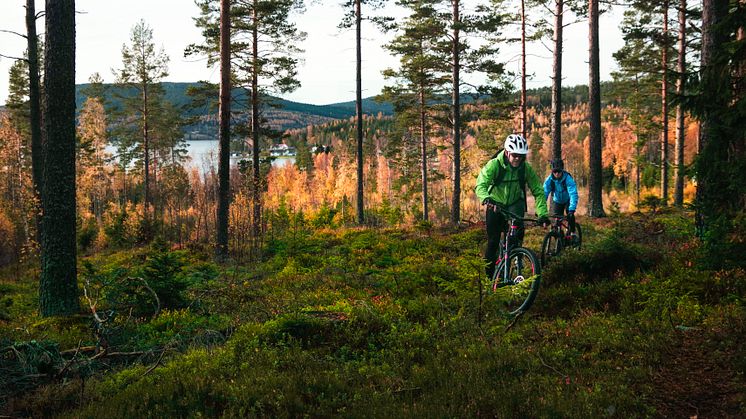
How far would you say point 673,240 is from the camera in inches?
380

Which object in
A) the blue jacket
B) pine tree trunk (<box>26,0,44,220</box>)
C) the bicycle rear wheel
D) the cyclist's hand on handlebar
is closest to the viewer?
the cyclist's hand on handlebar

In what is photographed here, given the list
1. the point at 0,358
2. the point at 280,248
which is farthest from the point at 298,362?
the point at 280,248

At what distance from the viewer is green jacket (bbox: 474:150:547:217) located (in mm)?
6832

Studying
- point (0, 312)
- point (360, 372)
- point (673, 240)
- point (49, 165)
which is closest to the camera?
point (360, 372)

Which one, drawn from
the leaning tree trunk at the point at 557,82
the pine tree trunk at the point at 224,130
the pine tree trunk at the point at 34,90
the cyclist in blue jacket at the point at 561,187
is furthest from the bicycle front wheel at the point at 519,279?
the pine tree trunk at the point at 34,90

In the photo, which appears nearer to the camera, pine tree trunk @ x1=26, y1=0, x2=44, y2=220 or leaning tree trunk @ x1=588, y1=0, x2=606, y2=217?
pine tree trunk @ x1=26, y1=0, x2=44, y2=220

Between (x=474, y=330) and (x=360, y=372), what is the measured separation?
1812 mm

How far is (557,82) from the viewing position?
18094mm

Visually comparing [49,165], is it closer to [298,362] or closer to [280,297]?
[280,297]

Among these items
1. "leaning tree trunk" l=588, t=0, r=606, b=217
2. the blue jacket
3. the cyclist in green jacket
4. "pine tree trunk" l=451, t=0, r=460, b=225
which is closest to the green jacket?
the cyclist in green jacket

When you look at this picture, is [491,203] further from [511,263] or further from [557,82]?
[557,82]

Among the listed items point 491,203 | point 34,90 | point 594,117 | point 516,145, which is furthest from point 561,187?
point 34,90

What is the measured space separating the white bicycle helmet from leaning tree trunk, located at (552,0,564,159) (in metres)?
12.1

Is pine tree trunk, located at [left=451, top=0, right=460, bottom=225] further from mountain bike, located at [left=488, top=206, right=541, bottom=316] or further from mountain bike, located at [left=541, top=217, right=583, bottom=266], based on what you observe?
mountain bike, located at [left=488, top=206, right=541, bottom=316]
